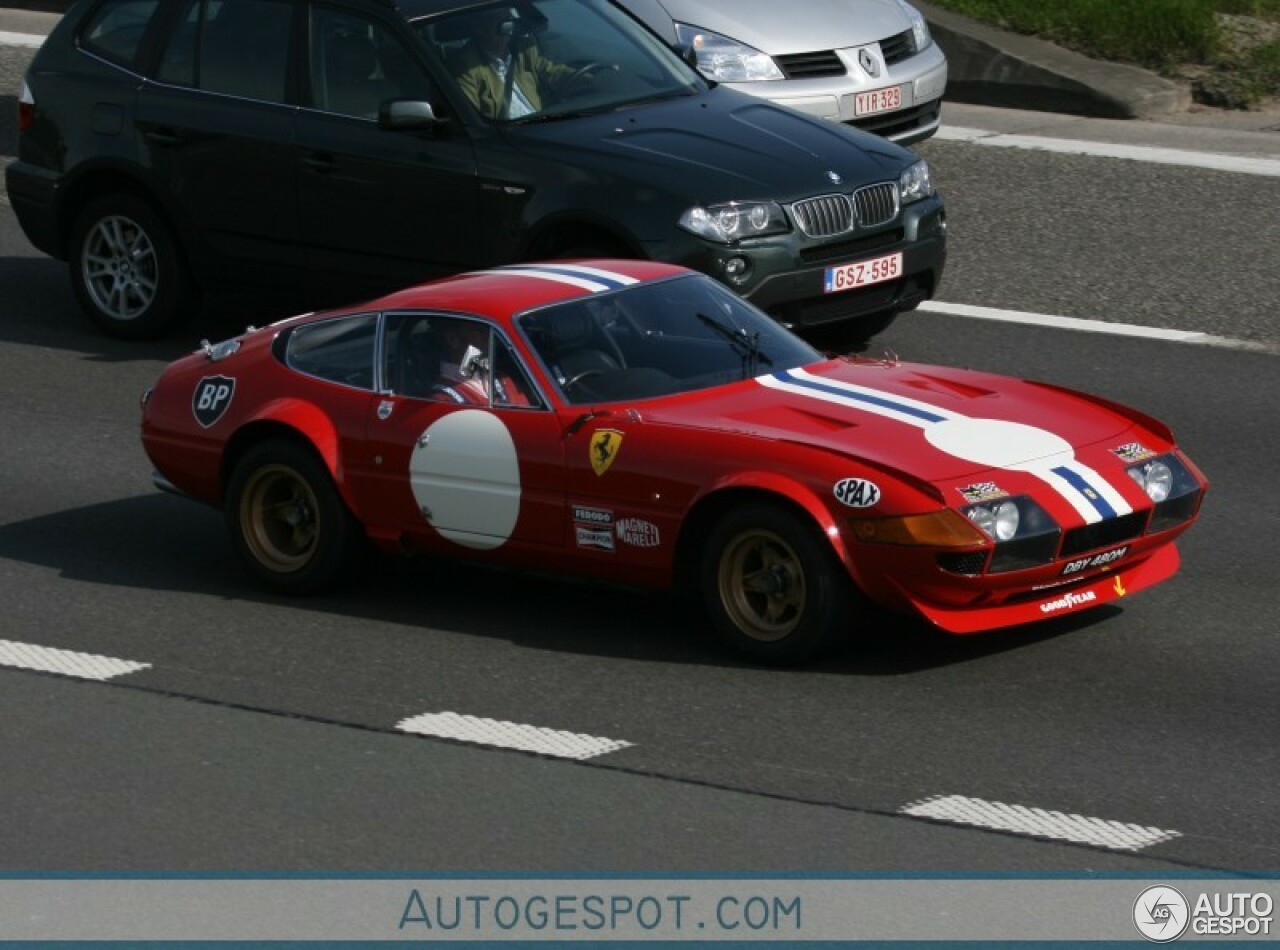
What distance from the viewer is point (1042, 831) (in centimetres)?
692

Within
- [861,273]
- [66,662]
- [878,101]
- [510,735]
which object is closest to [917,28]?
[878,101]

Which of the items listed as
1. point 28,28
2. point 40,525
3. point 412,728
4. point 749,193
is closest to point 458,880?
point 412,728

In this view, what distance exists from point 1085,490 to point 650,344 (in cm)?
169

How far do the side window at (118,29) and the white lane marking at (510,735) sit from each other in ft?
21.6

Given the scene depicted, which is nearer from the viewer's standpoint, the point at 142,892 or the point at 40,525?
the point at 142,892

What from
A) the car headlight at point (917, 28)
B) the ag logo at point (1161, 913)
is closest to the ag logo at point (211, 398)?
the ag logo at point (1161, 913)

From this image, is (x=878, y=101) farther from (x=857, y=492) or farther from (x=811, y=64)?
(x=857, y=492)

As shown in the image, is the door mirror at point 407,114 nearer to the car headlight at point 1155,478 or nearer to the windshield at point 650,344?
the windshield at point 650,344

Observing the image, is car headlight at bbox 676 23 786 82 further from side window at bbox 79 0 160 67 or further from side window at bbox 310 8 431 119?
side window at bbox 79 0 160 67

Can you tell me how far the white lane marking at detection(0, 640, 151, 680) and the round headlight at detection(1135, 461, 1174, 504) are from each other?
337cm

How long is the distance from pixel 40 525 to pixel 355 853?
4055mm

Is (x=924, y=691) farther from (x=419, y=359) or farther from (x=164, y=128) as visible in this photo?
(x=164, y=128)

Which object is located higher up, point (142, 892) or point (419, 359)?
point (419, 359)

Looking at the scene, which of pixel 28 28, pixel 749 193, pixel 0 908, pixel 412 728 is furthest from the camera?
pixel 28 28
